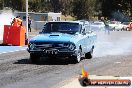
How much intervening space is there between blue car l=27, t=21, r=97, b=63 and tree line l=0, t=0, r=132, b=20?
6254cm

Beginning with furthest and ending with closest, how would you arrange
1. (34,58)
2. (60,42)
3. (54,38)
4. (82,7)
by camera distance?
(82,7)
(34,58)
(54,38)
(60,42)

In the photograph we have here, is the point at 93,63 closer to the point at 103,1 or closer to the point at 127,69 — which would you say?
the point at 127,69

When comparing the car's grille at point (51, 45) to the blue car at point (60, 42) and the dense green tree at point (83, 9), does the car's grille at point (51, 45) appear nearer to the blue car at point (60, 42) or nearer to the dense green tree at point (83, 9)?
the blue car at point (60, 42)

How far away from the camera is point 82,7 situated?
284 ft

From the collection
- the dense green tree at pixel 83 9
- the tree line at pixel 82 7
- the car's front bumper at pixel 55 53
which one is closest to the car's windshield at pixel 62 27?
the car's front bumper at pixel 55 53

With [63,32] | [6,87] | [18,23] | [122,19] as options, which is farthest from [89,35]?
[122,19]

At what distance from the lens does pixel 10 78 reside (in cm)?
1298

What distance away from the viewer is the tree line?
8526 centimetres

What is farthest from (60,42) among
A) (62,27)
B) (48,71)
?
(48,71)

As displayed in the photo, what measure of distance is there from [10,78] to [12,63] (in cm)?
427

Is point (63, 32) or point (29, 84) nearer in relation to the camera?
point (29, 84)

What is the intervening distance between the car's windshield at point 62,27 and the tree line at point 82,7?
6242 cm

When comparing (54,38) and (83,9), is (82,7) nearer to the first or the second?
(83,9)

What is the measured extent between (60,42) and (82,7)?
70027 mm
